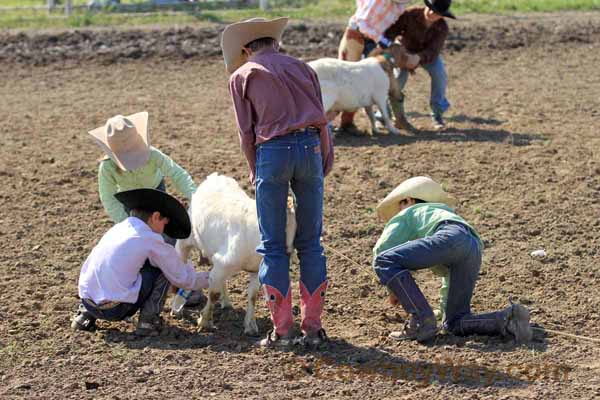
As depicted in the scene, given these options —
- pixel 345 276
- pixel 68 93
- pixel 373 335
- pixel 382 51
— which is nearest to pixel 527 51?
pixel 382 51

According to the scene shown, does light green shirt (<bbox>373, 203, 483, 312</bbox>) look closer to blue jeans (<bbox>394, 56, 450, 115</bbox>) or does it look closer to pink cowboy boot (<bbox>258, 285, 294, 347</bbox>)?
pink cowboy boot (<bbox>258, 285, 294, 347</bbox>)

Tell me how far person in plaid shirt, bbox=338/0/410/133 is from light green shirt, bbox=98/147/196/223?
507 centimetres

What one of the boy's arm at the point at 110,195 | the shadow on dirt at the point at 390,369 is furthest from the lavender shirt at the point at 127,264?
the shadow on dirt at the point at 390,369

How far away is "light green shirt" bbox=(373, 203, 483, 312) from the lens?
638 centimetres

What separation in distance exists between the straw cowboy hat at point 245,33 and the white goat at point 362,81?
503cm

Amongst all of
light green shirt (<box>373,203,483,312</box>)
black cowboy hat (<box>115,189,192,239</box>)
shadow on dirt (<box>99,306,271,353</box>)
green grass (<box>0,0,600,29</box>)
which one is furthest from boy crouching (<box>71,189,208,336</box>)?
green grass (<box>0,0,600,29</box>)

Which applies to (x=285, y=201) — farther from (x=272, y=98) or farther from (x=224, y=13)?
(x=224, y=13)

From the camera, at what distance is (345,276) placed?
7.72 m

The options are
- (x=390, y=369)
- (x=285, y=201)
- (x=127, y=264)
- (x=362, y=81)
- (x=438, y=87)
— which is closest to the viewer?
(x=390, y=369)

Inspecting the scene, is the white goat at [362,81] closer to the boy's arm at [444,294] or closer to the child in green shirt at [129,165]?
the child in green shirt at [129,165]

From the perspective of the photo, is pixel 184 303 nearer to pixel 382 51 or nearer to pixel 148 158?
pixel 148 158

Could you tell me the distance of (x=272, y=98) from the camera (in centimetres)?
604

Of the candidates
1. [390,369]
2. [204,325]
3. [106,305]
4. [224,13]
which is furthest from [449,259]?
[224,13]

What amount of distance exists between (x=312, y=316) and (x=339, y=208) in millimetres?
3141
